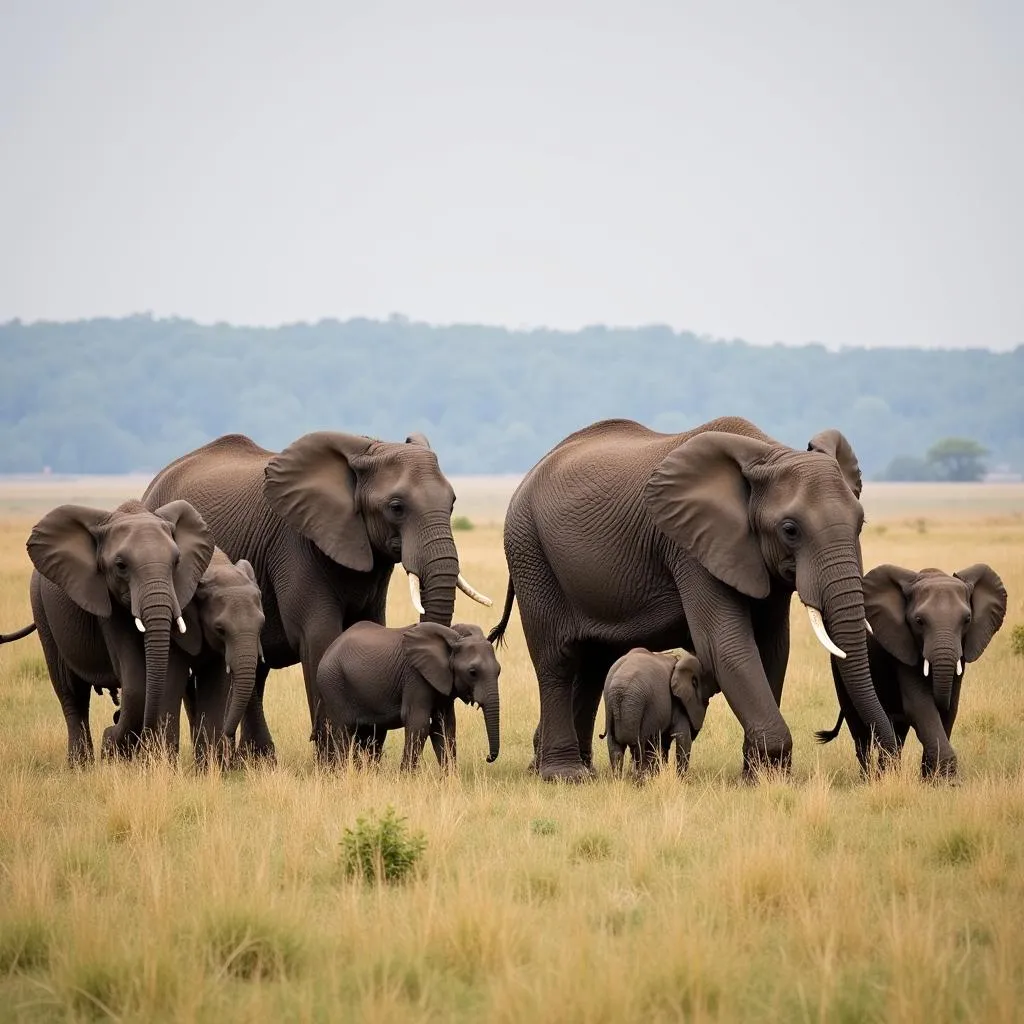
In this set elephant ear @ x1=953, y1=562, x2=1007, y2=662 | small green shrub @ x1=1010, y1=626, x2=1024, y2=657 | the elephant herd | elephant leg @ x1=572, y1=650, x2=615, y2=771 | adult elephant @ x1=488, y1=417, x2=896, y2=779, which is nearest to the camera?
adult elephant @ x1=488, y1=417, x2=896, y2=779

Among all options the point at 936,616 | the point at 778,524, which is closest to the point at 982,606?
the point at 936,616

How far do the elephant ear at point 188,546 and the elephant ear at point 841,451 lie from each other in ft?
14.8

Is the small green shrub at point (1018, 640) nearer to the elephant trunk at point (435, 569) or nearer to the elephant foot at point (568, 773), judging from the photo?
the elephant foot at point (568, 773)

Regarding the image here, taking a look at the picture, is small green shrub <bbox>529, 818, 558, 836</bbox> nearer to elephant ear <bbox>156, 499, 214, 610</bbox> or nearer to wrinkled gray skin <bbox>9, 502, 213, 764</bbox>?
wrinkled gray skin <bbox>9, 502, 213, 764</bbox>

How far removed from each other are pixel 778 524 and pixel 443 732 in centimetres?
313

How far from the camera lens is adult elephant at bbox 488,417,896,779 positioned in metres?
11.9

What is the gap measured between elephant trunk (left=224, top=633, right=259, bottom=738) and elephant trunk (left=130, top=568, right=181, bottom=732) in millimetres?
469

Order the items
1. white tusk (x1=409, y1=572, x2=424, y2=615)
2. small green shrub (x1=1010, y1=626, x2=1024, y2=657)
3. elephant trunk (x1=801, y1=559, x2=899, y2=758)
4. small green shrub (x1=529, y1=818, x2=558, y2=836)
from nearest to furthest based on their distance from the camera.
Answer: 1. small green shrub (x1=529, y1=818, x2=558, y2=836)
2. elephant trunk (x1=801, y1=559, x2=899, y2=758)
3. white tusk (x1=409, y1=572, x2=424, y2=615)
4. small green shrub (x1=1010, y1=626, x2=1024, y2=657)

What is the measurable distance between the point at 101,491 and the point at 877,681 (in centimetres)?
16706

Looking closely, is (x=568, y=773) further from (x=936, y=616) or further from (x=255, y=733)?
(x=936, y=616)

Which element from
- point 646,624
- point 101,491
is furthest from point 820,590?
point 101,491

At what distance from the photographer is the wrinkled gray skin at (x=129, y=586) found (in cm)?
1270

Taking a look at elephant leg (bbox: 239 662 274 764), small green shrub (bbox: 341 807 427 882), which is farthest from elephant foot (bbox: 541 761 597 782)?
small green shrub (bbox: 341 807 427 882)

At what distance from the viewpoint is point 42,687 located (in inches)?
744
